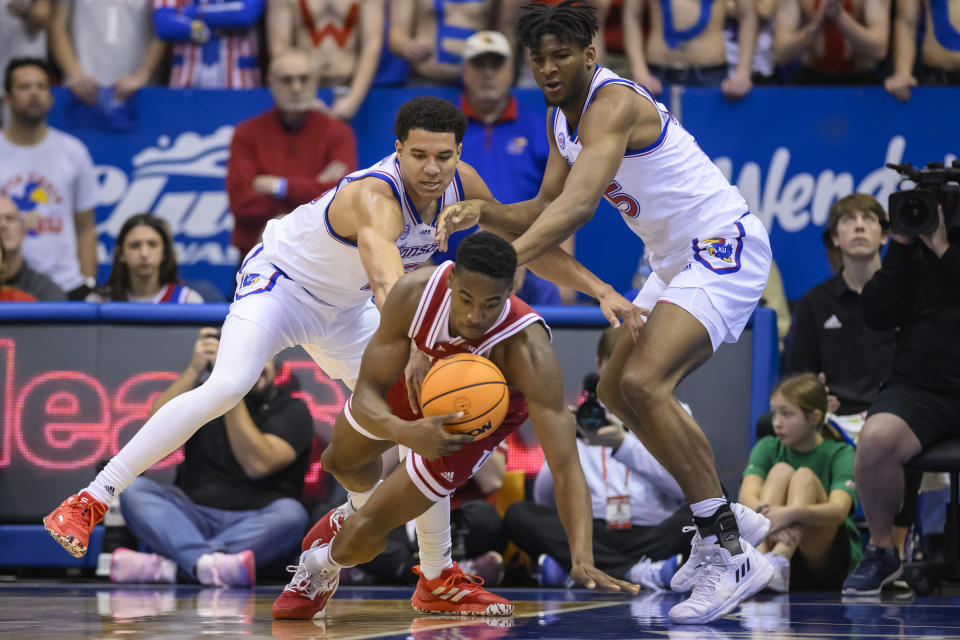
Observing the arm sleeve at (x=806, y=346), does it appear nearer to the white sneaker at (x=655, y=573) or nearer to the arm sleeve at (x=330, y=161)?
the white sneaker at (x=655, y=573)

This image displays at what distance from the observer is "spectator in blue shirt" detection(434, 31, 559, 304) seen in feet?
28.7

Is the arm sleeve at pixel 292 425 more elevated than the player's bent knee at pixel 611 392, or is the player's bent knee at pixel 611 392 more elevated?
the player's bent knee at pixel 611 392

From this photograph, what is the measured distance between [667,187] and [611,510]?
7.69 feet

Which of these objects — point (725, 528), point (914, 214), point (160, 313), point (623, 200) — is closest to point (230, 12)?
point (160, 313)

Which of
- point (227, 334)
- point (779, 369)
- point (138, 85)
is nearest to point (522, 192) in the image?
point (779, 369)

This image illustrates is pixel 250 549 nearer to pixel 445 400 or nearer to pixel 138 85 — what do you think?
pixel 445 400

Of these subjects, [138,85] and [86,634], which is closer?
[86,634]

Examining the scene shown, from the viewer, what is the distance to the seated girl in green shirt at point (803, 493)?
666 cm

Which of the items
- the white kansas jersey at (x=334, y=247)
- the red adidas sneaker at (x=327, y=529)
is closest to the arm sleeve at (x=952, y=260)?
the white kansas jersey at (x=334, y=247)

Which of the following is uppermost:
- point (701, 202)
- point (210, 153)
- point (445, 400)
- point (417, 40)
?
point (417, 40)

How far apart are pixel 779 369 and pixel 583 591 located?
2253 mm

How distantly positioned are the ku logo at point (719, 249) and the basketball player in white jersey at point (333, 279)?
49 cm

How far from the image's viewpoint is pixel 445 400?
4.39 m

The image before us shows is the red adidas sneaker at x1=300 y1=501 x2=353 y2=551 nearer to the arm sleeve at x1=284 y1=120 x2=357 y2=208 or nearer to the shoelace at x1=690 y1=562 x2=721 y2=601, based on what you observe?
the shoelace at x1=690 y1=562 x2=721 y2=601
